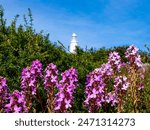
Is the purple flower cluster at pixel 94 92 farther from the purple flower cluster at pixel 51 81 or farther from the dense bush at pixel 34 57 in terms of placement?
the dense bush at pixel 34 57


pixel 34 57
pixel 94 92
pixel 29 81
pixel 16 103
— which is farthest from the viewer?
pixel 34 57

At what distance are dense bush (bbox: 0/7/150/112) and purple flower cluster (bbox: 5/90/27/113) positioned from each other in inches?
95.4

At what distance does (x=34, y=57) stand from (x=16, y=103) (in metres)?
3.22

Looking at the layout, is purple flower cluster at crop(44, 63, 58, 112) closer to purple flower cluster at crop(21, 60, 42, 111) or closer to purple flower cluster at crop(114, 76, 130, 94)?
purple flower cluster at crop(21, 60, 42, 111)

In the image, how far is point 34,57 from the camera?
9.66 metres

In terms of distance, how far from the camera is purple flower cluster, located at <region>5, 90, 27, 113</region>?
645 centimetres

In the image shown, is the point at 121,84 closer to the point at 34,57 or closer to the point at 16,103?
the point at 16,103

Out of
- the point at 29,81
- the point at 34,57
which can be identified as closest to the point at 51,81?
the point at 29,81

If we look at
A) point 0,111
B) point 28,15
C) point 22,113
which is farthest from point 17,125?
point 28,15

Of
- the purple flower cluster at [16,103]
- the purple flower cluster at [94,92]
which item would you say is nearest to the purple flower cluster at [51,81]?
the purple flower cluster at [94,92]

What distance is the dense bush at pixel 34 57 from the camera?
30.6 ft

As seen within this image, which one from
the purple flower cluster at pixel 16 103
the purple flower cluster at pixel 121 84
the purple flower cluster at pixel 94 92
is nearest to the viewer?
the purple flower cluster at pixel 16 103

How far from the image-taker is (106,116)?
618 cm

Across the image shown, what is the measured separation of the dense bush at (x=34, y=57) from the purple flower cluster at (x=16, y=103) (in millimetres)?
2423
